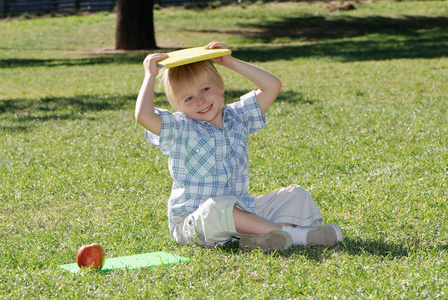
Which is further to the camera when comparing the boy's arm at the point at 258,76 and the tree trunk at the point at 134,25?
the tree trunk at the point at 134,25

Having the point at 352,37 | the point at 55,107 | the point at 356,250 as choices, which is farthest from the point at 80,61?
→ the point at 356,250

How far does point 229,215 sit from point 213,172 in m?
0.35

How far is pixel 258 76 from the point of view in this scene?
422 centimetres

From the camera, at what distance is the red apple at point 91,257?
352 cm

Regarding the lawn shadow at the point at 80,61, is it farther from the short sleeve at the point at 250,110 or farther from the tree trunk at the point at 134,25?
the short sleeve at the point at 250,110

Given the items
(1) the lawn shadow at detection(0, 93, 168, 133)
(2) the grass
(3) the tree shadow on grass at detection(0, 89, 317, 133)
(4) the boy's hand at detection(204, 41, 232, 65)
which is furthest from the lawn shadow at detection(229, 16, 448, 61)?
(4) the boy's hand at detection(204, 41, 232, 65)

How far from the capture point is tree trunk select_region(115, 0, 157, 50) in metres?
19.3

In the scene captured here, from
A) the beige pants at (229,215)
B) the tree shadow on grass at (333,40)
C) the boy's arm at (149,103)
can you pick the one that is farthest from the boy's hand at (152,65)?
the tree shadow on grass at (333,40)

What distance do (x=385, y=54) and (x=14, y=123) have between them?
9.89 metres

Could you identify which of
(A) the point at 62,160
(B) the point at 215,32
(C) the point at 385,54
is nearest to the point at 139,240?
(A) the point at 62,160

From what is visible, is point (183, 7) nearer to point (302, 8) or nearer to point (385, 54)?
point (302, 8)

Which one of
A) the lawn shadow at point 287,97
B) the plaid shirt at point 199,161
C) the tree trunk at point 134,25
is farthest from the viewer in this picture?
the tree trunk at point 134,25

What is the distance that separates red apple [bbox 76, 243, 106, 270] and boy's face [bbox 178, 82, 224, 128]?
110 centimetres

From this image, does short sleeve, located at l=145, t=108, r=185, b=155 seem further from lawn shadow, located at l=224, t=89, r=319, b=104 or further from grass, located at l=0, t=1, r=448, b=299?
lawn shadow, located at l=224, t=89, r=319, b=104
